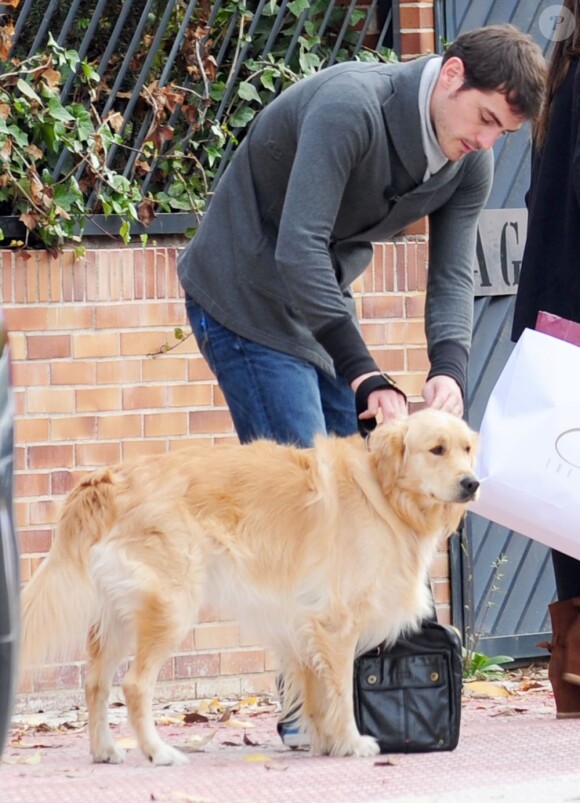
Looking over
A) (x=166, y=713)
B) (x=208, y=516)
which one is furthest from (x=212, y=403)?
(x=208, y=516)

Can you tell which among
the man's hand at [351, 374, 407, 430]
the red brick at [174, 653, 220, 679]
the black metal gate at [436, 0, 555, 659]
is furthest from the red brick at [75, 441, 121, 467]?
the man's hand at [351, 374, 407, 430]

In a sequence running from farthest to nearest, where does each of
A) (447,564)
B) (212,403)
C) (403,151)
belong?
(447,564)
(212,403)
(403,151)

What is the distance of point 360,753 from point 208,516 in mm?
832

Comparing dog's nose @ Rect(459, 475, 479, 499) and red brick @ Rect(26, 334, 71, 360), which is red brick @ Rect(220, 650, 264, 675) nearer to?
red brick @ Rect(26, 334, 71, 360)

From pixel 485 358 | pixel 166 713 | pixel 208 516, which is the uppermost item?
pixel 485 358

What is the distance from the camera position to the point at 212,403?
223 inches

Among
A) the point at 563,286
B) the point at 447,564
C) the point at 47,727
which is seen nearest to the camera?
the point at 563,286

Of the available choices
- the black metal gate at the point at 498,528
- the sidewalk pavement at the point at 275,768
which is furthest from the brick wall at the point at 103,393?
the black metal gate at the point at 498,528

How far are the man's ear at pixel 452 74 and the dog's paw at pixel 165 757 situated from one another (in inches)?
81.0

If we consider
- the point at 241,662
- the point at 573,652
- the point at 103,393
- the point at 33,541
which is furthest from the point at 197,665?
the point at 573,652

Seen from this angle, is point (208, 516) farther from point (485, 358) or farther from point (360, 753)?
point (485, 358)

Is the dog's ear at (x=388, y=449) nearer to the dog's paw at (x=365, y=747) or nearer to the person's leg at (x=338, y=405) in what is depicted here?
the person's leg at (x=338, y=405)

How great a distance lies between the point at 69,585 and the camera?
4.08m

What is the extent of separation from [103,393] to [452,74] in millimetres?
2188
